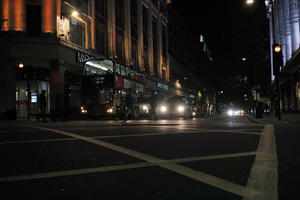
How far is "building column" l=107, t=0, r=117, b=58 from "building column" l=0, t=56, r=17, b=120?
1322cm

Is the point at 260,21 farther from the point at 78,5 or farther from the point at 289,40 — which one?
the point at 78,5

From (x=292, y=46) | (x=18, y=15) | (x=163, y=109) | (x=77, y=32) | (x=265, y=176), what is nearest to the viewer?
(x=265, y=176)

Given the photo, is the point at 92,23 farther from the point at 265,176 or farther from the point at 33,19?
the point at 265,176

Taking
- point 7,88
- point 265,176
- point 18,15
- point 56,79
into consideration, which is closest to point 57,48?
point 56,79

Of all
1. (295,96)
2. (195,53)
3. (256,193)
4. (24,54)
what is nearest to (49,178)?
(256,193)

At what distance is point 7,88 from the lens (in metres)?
24.0

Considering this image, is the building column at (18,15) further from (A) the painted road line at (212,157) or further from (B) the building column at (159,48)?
(B) the building column at (159,48)

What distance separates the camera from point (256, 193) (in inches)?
110

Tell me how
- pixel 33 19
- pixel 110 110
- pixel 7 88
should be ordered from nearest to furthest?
1. pixel 110 110
2. pixel 7 88
3. pixel 33 19

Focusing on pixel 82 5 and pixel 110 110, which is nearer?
pixel 110 110

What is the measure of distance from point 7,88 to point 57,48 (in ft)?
17.3

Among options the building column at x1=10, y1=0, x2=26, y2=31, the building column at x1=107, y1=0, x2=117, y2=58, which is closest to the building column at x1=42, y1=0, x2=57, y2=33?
the building column at x1=10, y1=0, x2=26, y2=31

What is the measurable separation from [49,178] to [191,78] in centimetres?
8523

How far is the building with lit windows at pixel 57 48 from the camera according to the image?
2391 centimetres
